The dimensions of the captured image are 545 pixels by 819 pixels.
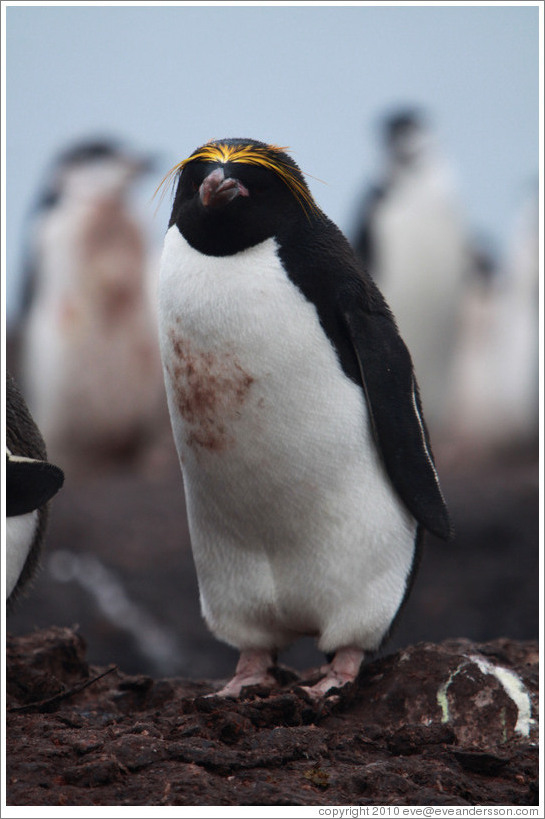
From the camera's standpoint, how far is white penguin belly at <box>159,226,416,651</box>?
119 inches

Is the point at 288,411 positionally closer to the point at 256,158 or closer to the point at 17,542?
the point at 256,158

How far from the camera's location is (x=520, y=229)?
41.1 ft

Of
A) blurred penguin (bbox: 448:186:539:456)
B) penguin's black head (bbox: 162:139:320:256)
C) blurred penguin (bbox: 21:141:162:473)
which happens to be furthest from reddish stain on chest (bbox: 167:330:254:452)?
blurred penguin (bbox: 448:186:539:456)

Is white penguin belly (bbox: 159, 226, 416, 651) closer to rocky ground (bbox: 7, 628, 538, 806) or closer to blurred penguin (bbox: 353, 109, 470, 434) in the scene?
rocky ground (bbox: 7, 628, 538, 806)

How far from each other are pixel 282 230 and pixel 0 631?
1483mm

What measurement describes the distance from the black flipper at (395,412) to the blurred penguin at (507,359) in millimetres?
8154

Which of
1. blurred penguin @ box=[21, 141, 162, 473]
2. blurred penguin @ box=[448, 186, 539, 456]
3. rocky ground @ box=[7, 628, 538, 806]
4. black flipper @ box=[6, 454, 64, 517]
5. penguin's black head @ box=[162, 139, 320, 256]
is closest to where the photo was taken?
rocky ground @ box=[7, 628, 538, 806]

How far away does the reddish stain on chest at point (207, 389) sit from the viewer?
3.03 meters

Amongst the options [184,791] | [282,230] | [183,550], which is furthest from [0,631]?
[183,550]

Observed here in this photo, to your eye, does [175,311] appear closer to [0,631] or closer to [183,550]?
[0,631]

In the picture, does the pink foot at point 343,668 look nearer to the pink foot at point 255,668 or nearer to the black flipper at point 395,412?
the pink foot at point 255,668

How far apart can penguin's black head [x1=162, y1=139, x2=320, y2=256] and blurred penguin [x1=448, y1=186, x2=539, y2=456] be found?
8.34 meters

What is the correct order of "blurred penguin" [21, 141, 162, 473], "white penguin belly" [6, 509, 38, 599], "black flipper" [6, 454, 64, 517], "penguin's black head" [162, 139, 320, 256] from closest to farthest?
"black flipper" [6, 454, 64, 517] → "white penguin belly" [6, 509, 38, 599] → "penguin's black head" [162, 139, 320, 256] → "blurred penguin" [21, 141, 162, 473]

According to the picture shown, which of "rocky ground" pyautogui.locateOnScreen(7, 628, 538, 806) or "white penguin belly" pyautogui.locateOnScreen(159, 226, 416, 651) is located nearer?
"rocky ground" pyautogui.locateOnScreen(7, 628, 538, 806)
